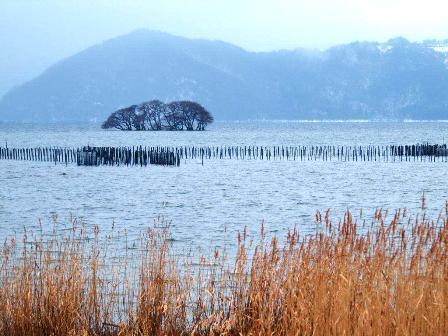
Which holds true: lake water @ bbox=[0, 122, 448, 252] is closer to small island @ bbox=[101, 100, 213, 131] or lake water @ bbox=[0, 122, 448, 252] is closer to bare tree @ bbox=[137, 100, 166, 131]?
small island @ bbox=[101, 100, 213, 131]

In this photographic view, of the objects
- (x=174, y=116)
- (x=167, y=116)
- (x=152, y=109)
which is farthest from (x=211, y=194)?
(x=152, y=109)

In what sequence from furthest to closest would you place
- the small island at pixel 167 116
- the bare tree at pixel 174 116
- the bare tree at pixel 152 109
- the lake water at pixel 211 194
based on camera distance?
the bare tree at pixel 152 109 → the bare tree at pixel 174 116 → the small island at pixel 167 116 → the lake water at pixel 211 194

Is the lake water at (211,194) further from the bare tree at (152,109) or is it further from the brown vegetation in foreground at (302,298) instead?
the bare tree at (152,109)

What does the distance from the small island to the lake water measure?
117508mm

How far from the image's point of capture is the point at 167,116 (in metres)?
187

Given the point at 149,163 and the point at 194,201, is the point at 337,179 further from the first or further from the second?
the point at 149,163

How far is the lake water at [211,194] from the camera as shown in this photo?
28.6 metres

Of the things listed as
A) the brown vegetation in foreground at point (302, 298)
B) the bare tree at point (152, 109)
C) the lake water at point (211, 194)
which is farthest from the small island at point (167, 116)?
the brown vegetation in foreground at point (302, 298)

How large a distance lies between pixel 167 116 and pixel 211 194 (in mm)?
147508

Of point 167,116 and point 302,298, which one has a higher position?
point 302,298

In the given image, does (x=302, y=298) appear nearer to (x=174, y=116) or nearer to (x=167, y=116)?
(x=174, y=116)

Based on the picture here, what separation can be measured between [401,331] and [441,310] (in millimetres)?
487

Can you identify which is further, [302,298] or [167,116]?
[167,116]

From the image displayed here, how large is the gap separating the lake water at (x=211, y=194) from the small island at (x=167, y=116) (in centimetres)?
11751
